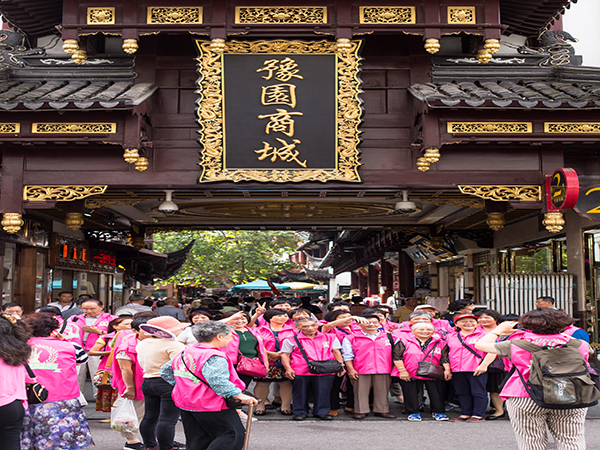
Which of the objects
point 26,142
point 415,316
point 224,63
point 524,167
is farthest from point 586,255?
point 26,142

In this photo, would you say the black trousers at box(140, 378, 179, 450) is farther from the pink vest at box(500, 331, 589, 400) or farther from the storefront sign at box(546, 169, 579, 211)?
the storefront sign at box(546, 169, 579, 211)

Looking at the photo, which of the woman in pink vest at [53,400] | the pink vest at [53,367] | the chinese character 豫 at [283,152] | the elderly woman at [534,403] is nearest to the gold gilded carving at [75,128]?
the chinese character 豫 at [283,152]

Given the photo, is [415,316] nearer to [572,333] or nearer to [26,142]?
[572,333]

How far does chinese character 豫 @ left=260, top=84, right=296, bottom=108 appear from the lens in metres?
10.6

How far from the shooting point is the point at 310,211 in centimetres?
1581

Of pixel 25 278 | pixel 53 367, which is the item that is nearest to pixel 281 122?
pixel 53 367

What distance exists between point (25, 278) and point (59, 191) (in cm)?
512

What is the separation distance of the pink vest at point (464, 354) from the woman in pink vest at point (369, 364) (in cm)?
94

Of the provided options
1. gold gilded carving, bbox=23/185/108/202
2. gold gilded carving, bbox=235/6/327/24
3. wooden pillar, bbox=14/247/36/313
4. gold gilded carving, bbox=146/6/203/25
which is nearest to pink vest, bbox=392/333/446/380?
gold gilded carving, bbox=235/6/327/24

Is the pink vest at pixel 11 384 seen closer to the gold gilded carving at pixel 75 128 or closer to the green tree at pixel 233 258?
the gold gilded carving at pixel 75 128

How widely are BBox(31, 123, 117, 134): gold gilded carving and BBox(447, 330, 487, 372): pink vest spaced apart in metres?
6.25

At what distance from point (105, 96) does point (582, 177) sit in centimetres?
808

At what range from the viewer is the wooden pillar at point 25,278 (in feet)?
47.7

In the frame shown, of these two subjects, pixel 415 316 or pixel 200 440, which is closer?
pixel 200 440
